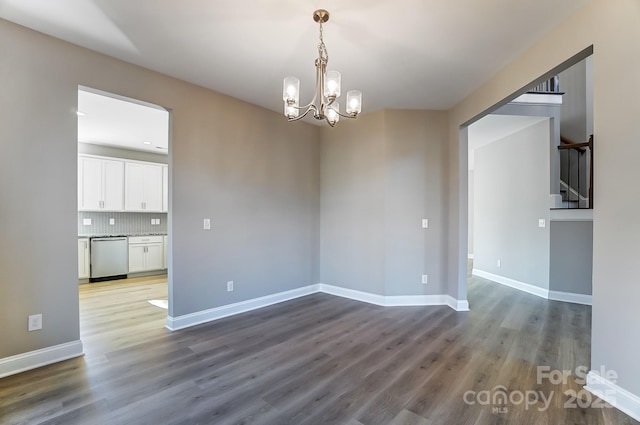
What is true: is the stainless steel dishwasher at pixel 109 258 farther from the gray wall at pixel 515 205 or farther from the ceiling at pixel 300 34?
the gray wall at pixel 515 205

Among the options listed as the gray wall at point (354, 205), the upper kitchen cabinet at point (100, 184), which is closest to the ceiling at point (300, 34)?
the gray wall at point (354, 205)

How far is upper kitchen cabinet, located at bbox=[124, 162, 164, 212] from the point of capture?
6086mm

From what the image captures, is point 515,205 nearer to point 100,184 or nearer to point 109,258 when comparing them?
point 109,258

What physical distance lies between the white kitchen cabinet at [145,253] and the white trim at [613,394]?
6826 millimetres

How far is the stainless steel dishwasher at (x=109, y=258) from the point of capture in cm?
552

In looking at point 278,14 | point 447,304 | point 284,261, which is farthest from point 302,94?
point 447,304

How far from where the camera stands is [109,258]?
18.5 ft

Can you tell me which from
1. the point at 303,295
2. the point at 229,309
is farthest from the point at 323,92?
the point at 303,295

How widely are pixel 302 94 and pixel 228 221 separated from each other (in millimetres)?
1850

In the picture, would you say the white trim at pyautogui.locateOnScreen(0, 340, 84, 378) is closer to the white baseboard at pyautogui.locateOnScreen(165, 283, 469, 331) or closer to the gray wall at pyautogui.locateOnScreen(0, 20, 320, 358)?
the gray wall at pyautogui.locateOnScreen(0, 20, 320, 358)

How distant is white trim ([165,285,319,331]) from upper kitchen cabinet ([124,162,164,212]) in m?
3.89

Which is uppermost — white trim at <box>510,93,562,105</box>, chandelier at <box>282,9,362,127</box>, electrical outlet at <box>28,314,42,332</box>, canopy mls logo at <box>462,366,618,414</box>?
white trim at <box>510,93,562,105</box>

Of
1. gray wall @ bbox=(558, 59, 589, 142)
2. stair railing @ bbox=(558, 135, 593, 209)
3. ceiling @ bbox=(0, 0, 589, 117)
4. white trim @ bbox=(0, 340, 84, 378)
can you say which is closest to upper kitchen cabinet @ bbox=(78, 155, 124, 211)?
ceiling @ bbox=(0, 0, 589, 117)

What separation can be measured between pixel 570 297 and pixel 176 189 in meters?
5.61
